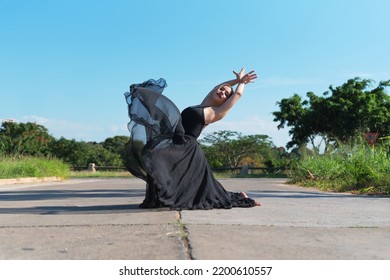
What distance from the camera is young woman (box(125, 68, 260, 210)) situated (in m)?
3.99

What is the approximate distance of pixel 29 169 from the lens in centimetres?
1420

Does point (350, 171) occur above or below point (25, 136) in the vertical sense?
below

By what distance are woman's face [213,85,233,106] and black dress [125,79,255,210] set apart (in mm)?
277

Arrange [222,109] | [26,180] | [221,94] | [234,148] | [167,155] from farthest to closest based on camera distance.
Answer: [234,148], [26,180], [221,94], [222,109], [167,155]

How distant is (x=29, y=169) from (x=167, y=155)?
11.4 meters

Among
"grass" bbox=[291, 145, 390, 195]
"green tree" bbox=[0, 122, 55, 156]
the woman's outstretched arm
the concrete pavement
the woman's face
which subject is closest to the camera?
the concrete pavement

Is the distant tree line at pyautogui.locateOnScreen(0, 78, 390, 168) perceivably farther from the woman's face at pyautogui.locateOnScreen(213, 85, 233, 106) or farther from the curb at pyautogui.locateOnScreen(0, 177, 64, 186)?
the woman's face at pyautogui.locateOnScreen(213, 85, 233, 106)

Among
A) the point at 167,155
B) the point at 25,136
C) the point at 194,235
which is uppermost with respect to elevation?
the point at 25,136

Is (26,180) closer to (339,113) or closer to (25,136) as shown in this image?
(25,136)

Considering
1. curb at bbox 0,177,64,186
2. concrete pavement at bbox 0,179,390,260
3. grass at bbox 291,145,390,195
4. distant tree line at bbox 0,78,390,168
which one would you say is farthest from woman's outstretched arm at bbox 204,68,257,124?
distant tree line at bbox 0,78,390,168

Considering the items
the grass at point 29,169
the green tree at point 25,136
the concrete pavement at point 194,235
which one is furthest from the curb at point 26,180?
the green tree at point 25,136

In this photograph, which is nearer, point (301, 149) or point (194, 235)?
point (194, 235)

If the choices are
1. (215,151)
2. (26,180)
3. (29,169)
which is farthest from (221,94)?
(215,151)

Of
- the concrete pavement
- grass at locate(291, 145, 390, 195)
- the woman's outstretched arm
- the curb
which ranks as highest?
→ the woman's outstretched arm
